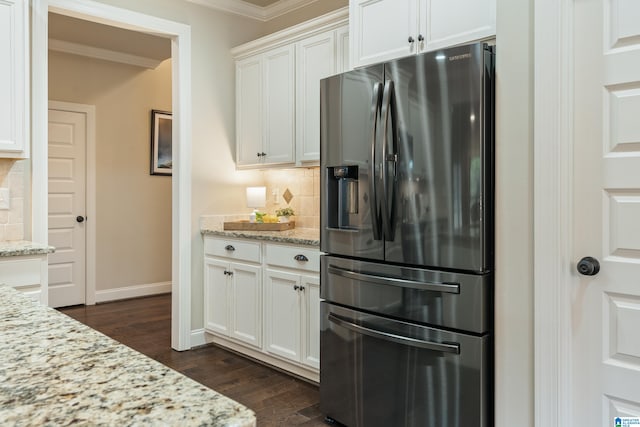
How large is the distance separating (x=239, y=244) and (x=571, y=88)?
245cm

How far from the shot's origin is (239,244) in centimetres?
358

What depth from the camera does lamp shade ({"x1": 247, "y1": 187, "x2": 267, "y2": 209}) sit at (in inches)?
156

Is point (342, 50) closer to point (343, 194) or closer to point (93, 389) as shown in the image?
point (343, 194)

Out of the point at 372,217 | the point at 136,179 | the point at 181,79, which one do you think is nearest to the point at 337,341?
the point at 372,217

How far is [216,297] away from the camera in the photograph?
3.83 m

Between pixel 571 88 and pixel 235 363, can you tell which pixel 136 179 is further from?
pixel 571 88

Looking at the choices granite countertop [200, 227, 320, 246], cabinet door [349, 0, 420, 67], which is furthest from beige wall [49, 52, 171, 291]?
cabinet door [349, 0, 420, 67]

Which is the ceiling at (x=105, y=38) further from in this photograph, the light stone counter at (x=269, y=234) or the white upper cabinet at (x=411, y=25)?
the white upper cabinet at (x=411, y=25)

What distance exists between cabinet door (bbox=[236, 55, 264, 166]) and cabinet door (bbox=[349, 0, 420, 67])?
4.40 ft

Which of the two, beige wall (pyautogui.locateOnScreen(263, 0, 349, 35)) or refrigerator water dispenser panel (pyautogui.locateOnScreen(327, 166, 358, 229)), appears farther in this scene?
beige wall (pyautogui.locateOnScreen(263, 0, 349, 35))

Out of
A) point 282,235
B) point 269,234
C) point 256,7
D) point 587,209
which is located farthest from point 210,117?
point 587,209

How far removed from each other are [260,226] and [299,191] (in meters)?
0.50

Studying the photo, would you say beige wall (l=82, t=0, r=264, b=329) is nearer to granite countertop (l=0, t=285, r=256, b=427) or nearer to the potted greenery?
the potted greenery

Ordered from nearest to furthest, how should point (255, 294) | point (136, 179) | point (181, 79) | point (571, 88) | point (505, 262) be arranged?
point (571, 88), point (505, 262), point (255, 294), point (181, 79), point (136, 179)
